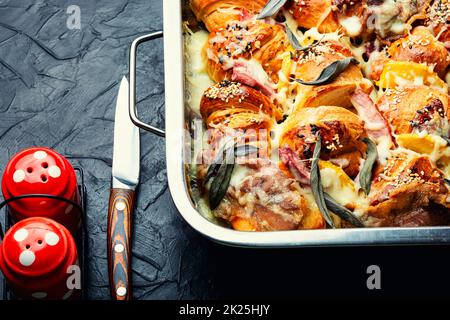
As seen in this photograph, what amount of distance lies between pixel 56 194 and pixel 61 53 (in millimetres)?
690

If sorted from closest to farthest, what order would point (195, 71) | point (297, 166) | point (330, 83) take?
point (297, 166), point (330, 83), point (195, 71)

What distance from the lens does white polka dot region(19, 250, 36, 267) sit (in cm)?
183

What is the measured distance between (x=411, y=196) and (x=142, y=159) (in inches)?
33.7

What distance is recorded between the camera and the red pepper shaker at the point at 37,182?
1948 mm

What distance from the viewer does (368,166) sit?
192 cm

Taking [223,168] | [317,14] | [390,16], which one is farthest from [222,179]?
[390,16]

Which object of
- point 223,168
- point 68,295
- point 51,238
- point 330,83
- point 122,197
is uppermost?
point 330,83

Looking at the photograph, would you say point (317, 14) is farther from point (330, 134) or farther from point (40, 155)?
point (40, 155)

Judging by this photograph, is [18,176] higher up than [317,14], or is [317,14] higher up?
[317,14]

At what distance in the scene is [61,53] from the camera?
8.17 feet

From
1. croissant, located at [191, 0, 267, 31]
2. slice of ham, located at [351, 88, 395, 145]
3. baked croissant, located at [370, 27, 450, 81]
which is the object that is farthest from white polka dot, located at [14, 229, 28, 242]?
baked croissant, located at [370, 27, 450, 81]

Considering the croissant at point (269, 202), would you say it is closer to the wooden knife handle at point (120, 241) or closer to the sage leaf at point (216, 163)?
the sage leaf at point (216, 163)

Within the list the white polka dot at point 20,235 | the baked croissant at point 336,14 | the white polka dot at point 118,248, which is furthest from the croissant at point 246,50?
the white polka dot at point 20,235
